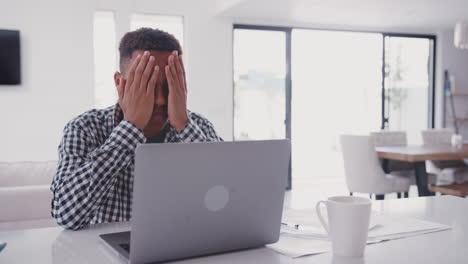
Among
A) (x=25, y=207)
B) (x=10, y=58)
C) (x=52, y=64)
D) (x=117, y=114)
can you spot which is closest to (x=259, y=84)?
(x=52, y=64)

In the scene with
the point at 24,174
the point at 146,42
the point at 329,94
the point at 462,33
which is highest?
the point at 462,33

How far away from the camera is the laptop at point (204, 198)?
71 cm

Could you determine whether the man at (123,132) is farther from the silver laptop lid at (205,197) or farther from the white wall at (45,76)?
the white wall at (45,76)

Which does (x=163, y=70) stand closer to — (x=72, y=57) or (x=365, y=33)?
(x=72, y=57)

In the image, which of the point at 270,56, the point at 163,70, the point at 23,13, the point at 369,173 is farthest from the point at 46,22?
the point at 163,70

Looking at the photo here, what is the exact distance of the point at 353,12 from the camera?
4.89 m

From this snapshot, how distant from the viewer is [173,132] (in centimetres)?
134

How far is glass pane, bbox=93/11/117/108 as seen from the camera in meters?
4.70

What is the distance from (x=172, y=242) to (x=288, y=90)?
486cm

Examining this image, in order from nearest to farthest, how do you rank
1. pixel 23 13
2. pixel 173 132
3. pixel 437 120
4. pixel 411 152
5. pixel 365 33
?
pixel 173 132
pixel 411 152
pixel 23 13
pixel 365 33
pixel 437 120

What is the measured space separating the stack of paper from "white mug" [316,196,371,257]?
2.1 inches

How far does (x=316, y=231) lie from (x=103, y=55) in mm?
4211

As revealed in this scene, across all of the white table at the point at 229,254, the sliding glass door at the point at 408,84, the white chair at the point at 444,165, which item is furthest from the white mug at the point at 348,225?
the sliding glass door at the point at 408,84

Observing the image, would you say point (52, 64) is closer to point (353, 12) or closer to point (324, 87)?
point (353, 12)
